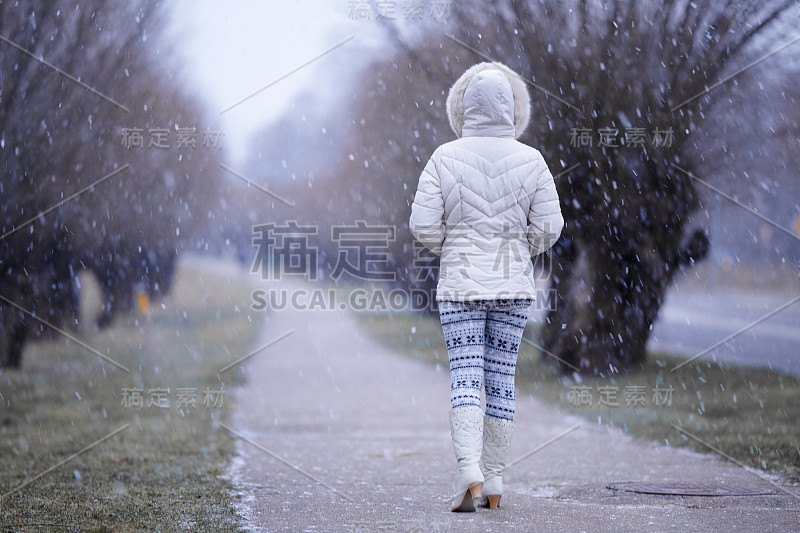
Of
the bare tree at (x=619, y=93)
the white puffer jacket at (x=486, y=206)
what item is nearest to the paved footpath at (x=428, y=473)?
the white puffer jacket at (x=486, y=206)

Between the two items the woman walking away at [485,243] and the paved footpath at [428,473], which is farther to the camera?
the woman walking away at [485,243]

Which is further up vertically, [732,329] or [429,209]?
[732,329]

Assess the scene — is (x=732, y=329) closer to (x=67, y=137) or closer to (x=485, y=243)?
(x=67, y=137)

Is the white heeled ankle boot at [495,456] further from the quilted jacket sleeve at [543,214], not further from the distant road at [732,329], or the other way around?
the distant road at [732,329]

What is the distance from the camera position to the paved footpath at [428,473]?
3.93 m

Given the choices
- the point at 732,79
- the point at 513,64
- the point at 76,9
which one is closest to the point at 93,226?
the point at 76,9

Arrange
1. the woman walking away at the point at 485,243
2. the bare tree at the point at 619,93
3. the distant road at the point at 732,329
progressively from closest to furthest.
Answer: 1. the woman walking away at the point at 485,243
2. the bare tree at the point at 619,93
3. the distant road at the point at 732,329

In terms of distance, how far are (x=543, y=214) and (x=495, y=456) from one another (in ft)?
3.53

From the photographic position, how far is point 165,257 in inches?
971

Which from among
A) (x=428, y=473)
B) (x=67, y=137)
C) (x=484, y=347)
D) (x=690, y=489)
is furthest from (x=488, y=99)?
(x=67, y=137)

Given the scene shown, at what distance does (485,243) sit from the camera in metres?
4.08

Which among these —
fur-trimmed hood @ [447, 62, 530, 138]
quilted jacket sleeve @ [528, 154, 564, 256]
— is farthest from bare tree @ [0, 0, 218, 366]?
quilted jacket sleeve @ [528, 154, 564, 256]

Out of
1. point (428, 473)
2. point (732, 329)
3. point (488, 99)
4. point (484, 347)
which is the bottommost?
point (428, 473)

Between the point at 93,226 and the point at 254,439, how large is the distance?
830 cm
